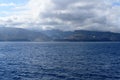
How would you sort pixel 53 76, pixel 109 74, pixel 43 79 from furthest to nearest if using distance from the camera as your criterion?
pixel 109 74 < pixel 53 76 < pixel 43 79

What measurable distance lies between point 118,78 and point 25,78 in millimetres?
21189

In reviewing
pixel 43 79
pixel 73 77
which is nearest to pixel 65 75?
pixel 73 77

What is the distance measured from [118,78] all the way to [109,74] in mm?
5173

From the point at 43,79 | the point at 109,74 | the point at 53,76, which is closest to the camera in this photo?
the point at 43,79

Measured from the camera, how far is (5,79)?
158 ft

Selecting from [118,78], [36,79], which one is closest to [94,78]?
[118,78]

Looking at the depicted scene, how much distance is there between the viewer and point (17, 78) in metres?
49.4

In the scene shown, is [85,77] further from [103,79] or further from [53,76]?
[53,76]

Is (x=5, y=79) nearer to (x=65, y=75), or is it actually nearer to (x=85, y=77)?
(x=65, y=75)

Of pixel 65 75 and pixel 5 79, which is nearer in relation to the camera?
pixel 5 79

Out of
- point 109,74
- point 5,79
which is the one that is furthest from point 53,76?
point 109,74

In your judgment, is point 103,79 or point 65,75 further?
point 65,75

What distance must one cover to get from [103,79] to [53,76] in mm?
11570

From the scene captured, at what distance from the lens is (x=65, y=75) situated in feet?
172
